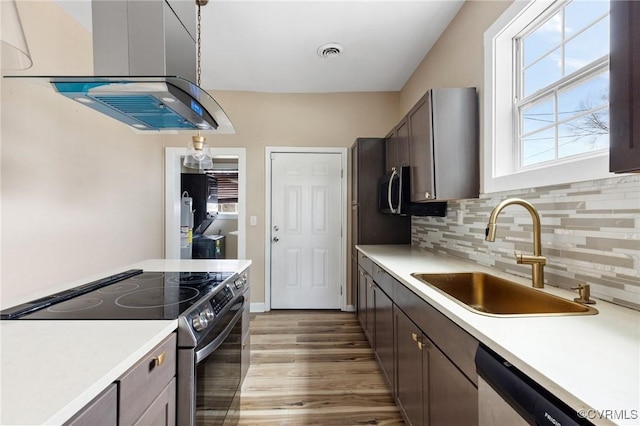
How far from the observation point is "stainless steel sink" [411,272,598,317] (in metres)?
1.15

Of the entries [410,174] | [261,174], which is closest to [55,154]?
[261,174]

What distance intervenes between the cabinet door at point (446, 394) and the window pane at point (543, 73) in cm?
149

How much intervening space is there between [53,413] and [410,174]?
223 cm

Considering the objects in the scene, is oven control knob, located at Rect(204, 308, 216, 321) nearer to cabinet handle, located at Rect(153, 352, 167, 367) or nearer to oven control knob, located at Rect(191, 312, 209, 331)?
oven control knob, located at Rect(191, 312, 209, 331)

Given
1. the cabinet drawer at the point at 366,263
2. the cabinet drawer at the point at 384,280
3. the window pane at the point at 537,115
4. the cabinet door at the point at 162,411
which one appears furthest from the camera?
the cabinet drawer at the point at 366,263

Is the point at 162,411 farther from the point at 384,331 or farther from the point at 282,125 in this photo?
the point at 282,125

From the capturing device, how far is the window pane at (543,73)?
4.57 ft

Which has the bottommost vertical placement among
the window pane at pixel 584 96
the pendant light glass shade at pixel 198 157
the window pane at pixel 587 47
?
the pendant light glass shade at pixel 198 157

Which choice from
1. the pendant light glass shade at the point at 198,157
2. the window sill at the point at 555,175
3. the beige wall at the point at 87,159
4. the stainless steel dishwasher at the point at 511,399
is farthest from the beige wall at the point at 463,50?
the pendant light glass shade at the point at 198,157

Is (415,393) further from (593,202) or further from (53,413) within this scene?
(53,413)

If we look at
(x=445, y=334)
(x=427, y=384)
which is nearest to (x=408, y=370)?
(x=427, y=384)

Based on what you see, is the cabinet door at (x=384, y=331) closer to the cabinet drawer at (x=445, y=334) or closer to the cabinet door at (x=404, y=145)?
the cabinet drawer at (x=445, y=334)

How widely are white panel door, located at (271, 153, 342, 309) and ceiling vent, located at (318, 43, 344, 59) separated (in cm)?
116

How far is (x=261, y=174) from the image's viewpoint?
348 centimetres
